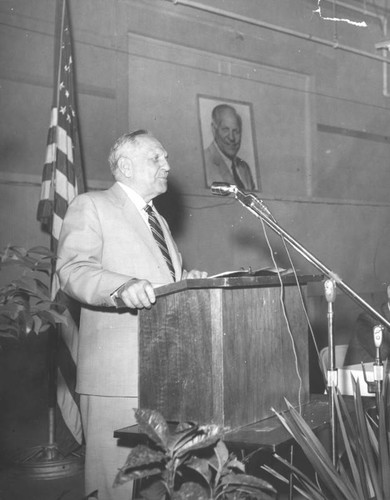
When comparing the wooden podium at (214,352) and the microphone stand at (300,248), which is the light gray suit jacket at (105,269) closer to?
the wooden podium at (214,352)

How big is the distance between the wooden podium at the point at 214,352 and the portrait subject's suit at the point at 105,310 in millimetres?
267

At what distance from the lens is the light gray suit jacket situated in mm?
2287

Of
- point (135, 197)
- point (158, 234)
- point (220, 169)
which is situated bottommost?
point (158, 234)

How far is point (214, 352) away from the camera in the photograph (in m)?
1.78

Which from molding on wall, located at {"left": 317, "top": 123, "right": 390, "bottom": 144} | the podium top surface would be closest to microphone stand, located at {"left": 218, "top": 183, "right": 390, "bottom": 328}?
the podium top surface

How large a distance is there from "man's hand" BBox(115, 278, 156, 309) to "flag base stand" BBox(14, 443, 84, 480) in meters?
2.27

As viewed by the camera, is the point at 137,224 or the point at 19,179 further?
the point at 19,179

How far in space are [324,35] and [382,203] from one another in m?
1.87

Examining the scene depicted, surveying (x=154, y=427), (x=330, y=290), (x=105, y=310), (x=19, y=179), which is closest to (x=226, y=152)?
(x=19, y=179)

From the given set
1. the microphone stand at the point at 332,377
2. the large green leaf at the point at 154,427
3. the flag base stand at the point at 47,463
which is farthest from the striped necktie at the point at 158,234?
the flag base stand at the point at 47,463

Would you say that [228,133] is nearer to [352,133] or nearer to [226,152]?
[226,152]

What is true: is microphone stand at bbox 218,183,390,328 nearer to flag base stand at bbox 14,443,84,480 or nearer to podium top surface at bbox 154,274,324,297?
podium top surface at bbox 154,274,324,297

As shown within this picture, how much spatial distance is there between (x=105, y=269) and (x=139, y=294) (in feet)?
1.56

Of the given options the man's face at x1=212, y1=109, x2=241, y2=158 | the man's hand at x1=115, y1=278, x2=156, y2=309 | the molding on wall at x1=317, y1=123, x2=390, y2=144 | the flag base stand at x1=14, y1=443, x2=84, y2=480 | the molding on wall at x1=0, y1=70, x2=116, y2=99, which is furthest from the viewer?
the molding on wall at x1=317, y1=123, x2=390, y2=144
